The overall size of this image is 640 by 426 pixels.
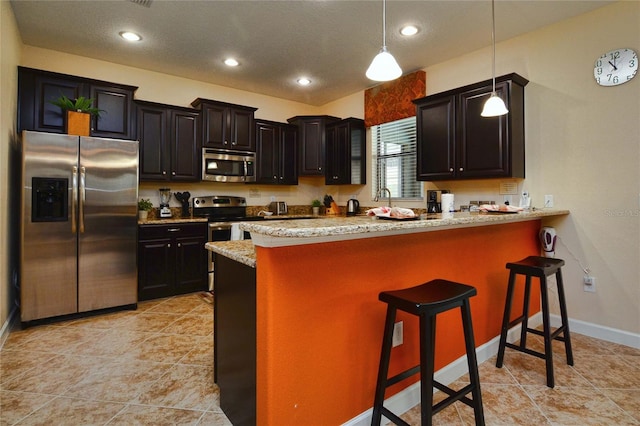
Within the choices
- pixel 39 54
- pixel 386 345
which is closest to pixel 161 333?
pixel 386 345

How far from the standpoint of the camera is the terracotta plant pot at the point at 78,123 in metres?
3.17

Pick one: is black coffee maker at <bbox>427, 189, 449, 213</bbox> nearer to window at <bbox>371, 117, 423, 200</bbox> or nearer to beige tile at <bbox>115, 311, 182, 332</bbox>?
window at <bbox>371, 117, 423, 200</bbox>

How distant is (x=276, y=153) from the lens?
504cm

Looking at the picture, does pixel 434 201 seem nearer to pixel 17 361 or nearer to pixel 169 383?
pixel 169 383

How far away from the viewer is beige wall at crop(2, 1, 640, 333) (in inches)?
105

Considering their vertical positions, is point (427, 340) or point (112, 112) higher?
point (112, 112)

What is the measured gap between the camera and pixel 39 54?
358cm

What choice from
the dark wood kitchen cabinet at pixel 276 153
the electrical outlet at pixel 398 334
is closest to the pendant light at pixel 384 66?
the electrical outlet at pixel 398 334

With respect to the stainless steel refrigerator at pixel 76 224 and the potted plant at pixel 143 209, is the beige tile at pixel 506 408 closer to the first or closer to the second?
the stainless steel refrigerator at pixel 76 224

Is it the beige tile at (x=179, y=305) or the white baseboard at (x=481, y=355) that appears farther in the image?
the beige tile at (x=179, y=305)

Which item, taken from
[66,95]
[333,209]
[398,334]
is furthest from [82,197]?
[333,209]

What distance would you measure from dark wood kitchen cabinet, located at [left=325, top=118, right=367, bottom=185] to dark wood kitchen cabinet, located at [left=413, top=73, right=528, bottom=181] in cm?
124

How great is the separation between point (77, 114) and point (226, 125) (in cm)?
167

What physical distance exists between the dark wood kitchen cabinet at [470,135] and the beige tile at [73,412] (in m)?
3.35
